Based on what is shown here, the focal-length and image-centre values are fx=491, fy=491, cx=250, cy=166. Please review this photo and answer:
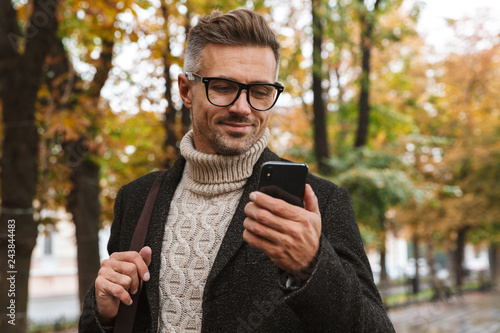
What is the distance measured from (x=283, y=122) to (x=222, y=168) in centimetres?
1307

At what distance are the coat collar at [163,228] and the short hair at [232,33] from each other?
1.55 ft

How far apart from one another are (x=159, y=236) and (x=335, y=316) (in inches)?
35.5

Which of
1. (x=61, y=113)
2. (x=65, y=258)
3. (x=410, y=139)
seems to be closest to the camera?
(x=61, y=113)

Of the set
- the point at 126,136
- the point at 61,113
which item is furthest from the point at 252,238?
the point at 126,136

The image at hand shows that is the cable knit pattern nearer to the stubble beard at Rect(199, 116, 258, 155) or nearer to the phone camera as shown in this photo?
the stubble beard at Rect(199, 116, 258, 155)

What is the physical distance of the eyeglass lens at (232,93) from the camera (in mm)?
1955

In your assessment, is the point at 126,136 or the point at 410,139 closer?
the point at 126,136

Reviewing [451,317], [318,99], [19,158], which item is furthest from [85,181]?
[451,317]

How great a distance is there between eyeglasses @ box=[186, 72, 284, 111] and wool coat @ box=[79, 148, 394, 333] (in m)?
0.27

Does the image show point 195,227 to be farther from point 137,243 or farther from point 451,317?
point 451,317

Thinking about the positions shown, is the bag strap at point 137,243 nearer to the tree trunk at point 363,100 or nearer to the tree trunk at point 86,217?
the tree trunk at point 86,217

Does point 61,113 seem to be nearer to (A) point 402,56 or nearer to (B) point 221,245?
(B) point 221,245

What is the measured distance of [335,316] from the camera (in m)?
1.45

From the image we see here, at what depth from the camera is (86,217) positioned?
6938 mm
